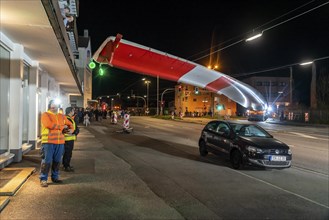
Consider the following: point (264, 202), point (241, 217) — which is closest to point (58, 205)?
point (241, 217)

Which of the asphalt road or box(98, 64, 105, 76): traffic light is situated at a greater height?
box(98, 64, 105, 76): traffic light

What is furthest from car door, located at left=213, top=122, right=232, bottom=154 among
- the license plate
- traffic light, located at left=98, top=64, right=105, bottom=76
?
traffic light, located at left=98, top=64, right=105, bottom=76

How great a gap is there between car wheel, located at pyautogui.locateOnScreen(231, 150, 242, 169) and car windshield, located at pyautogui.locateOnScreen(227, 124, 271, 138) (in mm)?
767

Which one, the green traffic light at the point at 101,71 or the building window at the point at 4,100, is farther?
the green traffic light at the point at 101,71

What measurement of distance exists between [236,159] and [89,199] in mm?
5642

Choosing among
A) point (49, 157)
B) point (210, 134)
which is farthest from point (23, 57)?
point (210, 134)

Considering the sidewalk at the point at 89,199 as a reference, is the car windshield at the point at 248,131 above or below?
above

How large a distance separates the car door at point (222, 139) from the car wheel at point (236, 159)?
1.15 ft

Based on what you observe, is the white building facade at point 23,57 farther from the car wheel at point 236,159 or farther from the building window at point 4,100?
the car wheel at point 236,159

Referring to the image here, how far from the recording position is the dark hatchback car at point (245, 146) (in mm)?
10500

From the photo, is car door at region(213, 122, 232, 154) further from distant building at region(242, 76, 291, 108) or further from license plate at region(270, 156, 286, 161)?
distant building at region(242, 76, 291, 108)

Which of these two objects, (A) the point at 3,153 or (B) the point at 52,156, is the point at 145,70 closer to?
(A) the point at 3,153

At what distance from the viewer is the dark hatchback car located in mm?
10500

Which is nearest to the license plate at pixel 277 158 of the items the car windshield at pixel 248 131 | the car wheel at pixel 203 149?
the car windshield at pixel 248 131
